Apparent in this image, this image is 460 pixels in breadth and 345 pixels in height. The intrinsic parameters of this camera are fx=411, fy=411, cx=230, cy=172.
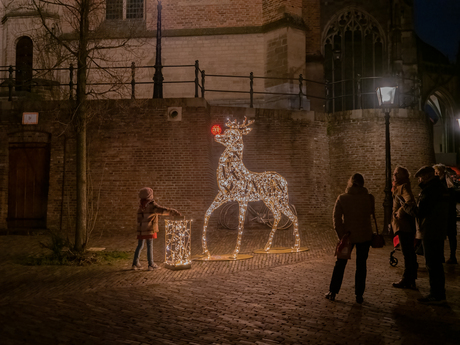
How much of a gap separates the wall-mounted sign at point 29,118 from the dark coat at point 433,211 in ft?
35.7

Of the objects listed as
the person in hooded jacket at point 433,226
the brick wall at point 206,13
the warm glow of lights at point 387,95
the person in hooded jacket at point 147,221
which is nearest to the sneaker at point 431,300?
the person in hooded jacket at point 433,226

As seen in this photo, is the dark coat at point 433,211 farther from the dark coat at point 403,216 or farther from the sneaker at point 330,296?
the sneaker at point 330,296

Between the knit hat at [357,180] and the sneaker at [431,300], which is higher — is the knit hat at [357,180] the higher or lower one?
the higher one

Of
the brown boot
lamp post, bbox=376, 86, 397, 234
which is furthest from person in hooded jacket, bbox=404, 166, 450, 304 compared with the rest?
lamp post, bbox=376, 86, 397, 234

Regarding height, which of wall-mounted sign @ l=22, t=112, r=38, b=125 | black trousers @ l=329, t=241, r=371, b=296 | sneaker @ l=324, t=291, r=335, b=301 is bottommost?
sneaker @ l=324, t=291, r=335, b=301

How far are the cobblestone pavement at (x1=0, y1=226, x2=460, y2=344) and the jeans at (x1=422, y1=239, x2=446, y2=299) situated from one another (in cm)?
22

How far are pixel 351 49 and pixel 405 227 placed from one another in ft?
53.6

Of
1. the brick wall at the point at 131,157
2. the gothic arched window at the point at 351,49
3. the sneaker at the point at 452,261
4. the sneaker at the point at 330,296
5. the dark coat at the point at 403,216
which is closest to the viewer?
the sneaker at the point at 330,296

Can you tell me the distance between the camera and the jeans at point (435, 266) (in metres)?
5.13

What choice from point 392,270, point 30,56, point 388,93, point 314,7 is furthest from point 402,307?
point 30,56

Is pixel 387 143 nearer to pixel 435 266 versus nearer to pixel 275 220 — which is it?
pixel 275 220

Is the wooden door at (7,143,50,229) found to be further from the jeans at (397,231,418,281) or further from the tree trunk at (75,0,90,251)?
the jeans at (397,231,418,281)

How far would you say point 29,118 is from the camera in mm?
12211

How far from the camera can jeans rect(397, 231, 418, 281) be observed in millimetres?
5871
